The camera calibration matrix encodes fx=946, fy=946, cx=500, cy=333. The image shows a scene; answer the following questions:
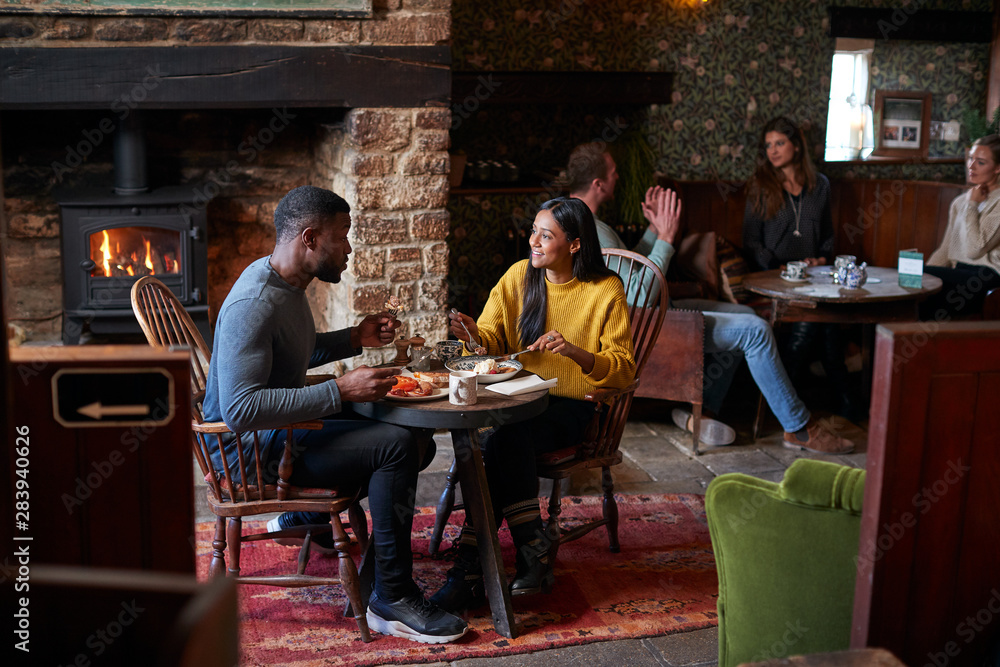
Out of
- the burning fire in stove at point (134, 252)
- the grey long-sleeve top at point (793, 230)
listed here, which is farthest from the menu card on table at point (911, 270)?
the burning fire in stove at point (134, 252)

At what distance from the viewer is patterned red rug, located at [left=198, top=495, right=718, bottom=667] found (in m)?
2.55

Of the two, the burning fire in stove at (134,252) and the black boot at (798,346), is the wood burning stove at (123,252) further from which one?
the black boot at (798,346)

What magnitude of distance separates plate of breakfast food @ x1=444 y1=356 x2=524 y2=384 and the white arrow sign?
1.48 metres

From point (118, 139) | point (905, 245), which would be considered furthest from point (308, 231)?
point (905, 245)

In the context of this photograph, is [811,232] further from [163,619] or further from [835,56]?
[163,619]

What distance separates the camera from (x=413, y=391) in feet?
8.56

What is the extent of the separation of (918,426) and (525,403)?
121 centimetres

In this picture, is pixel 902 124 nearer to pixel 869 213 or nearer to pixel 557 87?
pixel 869 213

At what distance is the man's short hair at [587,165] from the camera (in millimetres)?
3859

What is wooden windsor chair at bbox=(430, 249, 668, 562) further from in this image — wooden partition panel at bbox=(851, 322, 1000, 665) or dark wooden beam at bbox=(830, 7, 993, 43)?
dark wooden beam at bbox=(830, 7, 993, 43)

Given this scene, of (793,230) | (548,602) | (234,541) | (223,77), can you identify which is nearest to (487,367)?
(548,602)

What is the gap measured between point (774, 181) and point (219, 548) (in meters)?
3.53

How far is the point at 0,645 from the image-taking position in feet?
3.78

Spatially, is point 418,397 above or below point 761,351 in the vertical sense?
above
